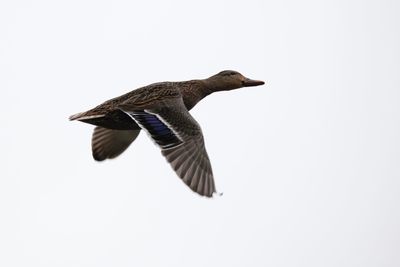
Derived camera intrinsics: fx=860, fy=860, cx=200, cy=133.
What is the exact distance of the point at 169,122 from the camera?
33.3 feet

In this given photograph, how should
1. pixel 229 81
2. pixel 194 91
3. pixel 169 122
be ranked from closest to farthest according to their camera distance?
1. pixel 169 122
2. pixel 194 91
3. pixel 229 81

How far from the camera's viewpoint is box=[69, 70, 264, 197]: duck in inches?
382

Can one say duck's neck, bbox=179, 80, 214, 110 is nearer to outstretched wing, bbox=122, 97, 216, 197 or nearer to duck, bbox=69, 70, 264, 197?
duck, bbox=69, 70, 264, 197

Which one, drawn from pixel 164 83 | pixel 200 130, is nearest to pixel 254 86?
pixel 164 83

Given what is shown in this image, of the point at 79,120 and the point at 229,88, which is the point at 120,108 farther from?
the point at 229,88

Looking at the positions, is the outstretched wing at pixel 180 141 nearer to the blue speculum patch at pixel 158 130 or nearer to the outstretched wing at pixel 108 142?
the blue speculum patch at pixel 158 130

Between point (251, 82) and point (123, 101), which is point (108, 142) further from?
point (251, 82)

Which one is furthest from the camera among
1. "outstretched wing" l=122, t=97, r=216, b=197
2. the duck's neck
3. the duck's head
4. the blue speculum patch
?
the duck's head

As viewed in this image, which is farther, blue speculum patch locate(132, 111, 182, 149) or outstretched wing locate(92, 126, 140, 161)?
outstretched wing locate(92, 126, 140, 161)

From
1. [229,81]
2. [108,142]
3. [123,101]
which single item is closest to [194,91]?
[229,81]

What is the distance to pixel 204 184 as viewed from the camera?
31.3ft

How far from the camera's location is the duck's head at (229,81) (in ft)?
39.8

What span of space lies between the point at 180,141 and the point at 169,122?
0.32 meters

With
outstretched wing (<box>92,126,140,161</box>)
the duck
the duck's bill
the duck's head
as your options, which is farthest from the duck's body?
outstretched wing (<box>92,126,140,161</box>)
